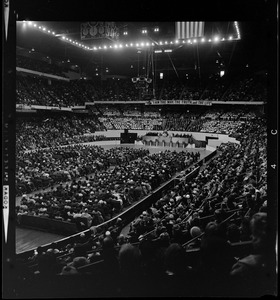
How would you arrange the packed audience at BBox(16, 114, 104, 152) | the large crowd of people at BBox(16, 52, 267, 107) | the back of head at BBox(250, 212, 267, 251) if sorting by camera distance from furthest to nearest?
the large crowd of people at BBox(16, 52, 267, 107) < the packed audience at BBox(16, 114, 104, 152) < the back of head at BBox(250, 212, 267, 251)

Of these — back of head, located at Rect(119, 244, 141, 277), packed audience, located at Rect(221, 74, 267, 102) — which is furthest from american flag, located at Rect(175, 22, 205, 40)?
packed audience, located at Rect(221, 74, 267, 102)

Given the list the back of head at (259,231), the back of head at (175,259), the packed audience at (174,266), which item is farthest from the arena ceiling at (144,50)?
the back of head at (175,259)

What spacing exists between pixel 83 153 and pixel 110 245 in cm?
1390

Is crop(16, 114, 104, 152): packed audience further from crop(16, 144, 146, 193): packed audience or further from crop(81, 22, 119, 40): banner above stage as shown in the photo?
crop(81, 22, 119, 40): banner above stage

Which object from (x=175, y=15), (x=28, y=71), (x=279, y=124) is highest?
(x=28, y=71)

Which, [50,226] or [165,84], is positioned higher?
[165,84]

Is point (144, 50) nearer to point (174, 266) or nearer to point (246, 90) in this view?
point (246, 90)

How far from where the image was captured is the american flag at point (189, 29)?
1468 cm

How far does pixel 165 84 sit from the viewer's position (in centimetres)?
3625

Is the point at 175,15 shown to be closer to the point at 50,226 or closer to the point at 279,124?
the point at 279,124

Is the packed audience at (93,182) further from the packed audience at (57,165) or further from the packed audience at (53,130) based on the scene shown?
the packed audience at (53,130)

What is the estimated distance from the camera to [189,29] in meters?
15.2

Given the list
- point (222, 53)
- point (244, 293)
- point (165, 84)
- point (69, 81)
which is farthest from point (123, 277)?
point (165, 84)

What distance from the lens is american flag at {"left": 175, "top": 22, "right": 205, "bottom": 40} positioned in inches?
578
